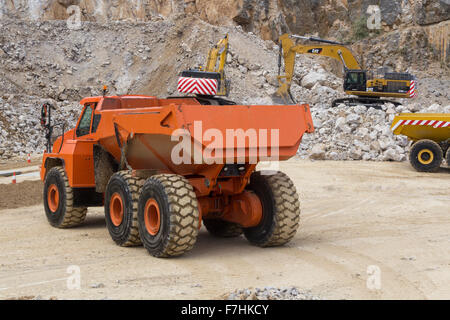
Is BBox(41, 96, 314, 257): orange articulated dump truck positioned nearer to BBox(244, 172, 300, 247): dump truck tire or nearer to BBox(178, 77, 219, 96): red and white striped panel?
BBox(244, 172, 300, 247): dump truck tire

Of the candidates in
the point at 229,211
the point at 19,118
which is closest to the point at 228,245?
the point at 229,211

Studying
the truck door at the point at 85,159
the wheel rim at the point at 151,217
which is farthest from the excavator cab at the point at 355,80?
Result: the wheel rim at the point at 151,217

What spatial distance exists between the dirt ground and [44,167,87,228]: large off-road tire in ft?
0.60

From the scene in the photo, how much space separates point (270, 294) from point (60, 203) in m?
4.63

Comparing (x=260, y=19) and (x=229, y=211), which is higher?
(x=260, y=19)

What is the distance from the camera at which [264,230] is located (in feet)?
23.0

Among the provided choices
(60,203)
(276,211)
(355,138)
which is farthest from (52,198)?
(355,138)

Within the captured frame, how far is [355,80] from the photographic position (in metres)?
26.7

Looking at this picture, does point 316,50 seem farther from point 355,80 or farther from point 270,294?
point 270,294

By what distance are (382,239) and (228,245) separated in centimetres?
208

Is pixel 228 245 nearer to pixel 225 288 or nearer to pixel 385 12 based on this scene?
pixel 225 288

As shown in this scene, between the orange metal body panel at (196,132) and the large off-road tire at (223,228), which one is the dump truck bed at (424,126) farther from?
the orange metal body panel at (196,132)

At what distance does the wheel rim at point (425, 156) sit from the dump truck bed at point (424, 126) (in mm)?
511

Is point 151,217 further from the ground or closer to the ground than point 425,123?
closer to the ground
